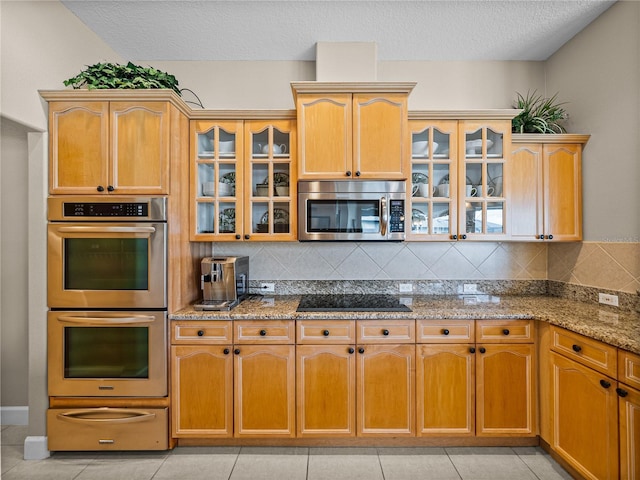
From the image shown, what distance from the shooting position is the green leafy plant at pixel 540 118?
2.65 metres

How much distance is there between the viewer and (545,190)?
8.58ft

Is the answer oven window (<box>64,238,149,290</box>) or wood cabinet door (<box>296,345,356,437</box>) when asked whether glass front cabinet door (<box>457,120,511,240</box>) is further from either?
oven window (<box>64,238,149,290</box>)

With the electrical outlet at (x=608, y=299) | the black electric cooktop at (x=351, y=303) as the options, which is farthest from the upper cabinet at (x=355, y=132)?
the electrical outlet at (x=608, y=299)

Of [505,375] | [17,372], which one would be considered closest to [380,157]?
[505,375]

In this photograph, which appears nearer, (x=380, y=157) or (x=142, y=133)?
(x=142, y=133)

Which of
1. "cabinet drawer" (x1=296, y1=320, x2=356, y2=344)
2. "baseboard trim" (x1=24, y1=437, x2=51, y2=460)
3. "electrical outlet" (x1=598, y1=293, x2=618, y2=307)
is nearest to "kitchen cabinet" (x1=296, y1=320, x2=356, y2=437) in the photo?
"cabinet drawer" (x1=296, y1=320, x2=356, y2=344)

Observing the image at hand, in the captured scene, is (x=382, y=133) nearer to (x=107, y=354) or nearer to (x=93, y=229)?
(x=93, y=229)

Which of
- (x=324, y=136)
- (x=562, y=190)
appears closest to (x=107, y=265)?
(x=324, y=136)

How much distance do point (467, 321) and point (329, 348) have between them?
0.92 meters

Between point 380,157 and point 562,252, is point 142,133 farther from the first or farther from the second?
point 562,252

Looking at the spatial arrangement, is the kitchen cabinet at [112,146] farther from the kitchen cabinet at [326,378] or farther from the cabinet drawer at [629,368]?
the cabinet drawer at [629,368]

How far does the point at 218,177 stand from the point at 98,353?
1.41m

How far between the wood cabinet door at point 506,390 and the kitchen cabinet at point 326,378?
83cm

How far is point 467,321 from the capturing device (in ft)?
7.27
